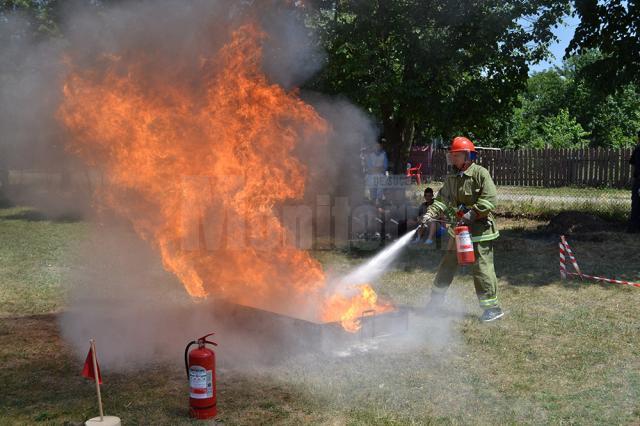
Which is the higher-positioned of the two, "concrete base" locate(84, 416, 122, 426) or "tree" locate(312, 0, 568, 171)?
"tree" locate(312, 0, 568, 171)

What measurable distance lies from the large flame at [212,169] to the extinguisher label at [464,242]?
1.26 m

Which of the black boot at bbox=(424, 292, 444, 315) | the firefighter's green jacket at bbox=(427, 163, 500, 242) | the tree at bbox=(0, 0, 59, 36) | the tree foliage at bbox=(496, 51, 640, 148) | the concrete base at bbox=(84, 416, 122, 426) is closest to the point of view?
the concrete base at bbox=(84, 416, 122, 426)

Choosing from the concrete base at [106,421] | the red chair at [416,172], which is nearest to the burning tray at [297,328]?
the concrete base at [106,421]

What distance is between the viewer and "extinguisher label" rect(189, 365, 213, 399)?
499 centimetres

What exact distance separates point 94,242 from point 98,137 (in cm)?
751

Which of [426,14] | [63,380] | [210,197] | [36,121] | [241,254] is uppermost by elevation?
[426,14]

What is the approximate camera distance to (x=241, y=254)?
779 cm

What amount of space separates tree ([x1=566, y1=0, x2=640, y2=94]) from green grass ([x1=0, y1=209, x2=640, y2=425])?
18.3 feet

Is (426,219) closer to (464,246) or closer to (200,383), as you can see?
(464,246)

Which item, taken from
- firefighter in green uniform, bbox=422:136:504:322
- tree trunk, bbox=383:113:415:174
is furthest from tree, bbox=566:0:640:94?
firefighter in green uniform, bbox=422:136:504:322

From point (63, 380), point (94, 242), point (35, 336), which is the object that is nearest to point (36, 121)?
point (94, 242)

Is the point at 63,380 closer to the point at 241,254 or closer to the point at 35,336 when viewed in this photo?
the point at 35,336

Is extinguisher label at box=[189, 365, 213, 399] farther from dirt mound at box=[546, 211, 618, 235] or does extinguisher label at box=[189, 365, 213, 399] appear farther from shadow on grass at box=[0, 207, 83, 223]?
shadow on grass at box=[0, 207, 83, 223]

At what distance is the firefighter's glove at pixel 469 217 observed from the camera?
7914 millimetres
